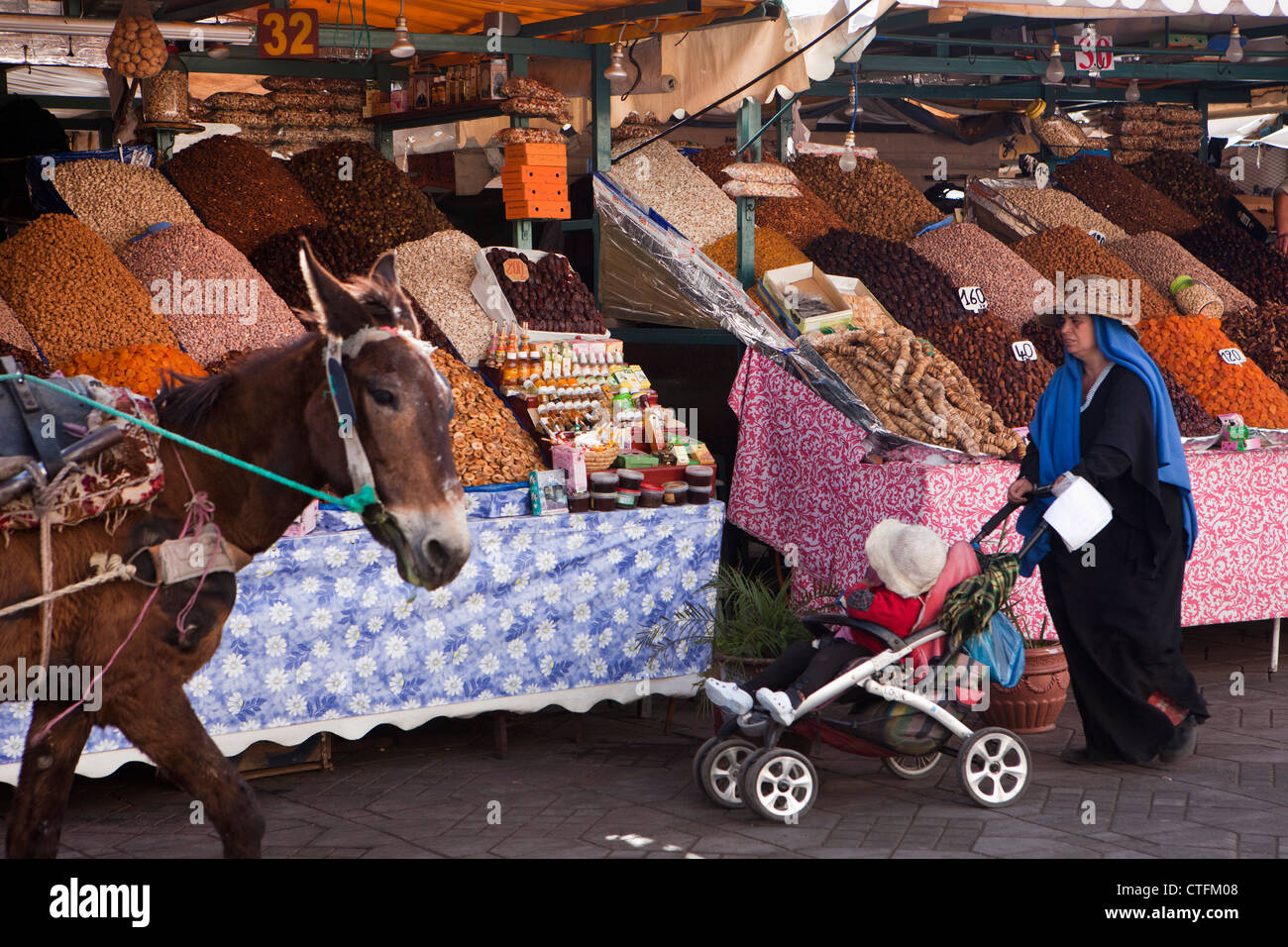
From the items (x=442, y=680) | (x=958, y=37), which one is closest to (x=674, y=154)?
(x=958, y=37)

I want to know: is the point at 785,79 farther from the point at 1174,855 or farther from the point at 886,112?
the point at 886,112

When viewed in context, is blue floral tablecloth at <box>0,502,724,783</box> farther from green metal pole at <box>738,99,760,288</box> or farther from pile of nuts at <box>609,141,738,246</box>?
pile of nuts at <box>609,141,738,246</box>

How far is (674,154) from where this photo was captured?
7211 mm

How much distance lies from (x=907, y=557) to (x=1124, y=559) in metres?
0.98

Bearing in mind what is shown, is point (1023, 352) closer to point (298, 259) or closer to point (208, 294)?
point (298, 259)

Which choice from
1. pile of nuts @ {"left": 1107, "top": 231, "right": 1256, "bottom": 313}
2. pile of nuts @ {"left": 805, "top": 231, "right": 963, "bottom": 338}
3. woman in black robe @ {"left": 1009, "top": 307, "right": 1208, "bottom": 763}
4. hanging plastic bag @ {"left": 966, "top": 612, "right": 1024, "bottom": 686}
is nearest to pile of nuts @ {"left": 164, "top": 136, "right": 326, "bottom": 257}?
pile of nuts @ {"left": 805, "top": 231, "right": 963, "bottom": 338}

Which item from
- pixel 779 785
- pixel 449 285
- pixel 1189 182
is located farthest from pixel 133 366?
pixel 1189 182

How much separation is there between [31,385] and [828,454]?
3.29 metres

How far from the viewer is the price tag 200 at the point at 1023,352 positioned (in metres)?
5.82

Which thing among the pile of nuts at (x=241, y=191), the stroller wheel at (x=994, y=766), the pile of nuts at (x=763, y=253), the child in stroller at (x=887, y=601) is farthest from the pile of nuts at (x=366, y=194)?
the stroller wheel at (x=994, y=766)

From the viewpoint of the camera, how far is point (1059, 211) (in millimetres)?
7879

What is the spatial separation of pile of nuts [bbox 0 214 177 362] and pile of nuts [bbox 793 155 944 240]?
3894mm

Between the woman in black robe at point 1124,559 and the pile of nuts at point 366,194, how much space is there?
302 centimetres

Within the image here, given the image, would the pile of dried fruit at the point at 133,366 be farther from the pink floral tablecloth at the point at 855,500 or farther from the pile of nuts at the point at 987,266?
the pile of nuts at the point at 987,266
